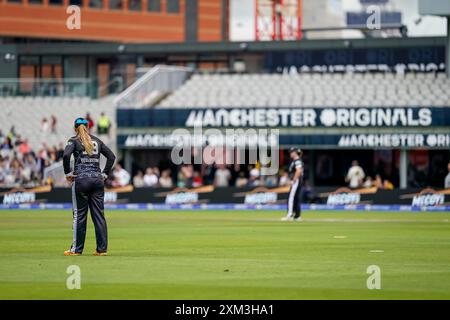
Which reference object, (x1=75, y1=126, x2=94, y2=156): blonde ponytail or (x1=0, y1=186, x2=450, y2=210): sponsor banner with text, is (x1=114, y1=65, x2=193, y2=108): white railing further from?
(x1=75, y1=126, x2=94, y2=156): blonde ponytail

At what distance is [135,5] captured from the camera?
85.7m

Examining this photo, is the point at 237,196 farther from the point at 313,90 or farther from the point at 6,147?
the point at 6,147

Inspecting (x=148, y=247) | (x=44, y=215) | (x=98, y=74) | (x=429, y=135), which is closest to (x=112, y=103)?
(x=98, y=74)

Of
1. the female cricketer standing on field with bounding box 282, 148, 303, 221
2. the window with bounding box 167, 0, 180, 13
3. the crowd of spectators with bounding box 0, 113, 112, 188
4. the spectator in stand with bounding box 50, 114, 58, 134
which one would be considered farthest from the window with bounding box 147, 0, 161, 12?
the female cricketer standing on field with bounding box 282, 148, 303, 221

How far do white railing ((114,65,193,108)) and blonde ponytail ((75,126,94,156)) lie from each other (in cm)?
3537

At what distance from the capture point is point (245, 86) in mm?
57594

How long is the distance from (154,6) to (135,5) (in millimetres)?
1902

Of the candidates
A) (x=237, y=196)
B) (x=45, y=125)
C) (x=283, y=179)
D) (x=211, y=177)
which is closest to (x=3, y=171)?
(x=45, y=125)

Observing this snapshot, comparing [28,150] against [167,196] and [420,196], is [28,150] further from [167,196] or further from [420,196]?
[420,196]

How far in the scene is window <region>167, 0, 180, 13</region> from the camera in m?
88.9

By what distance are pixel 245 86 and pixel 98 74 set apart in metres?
11.9

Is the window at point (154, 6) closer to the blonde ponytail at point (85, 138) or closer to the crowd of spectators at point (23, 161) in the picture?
the crowd of spectators at point (23, 161)

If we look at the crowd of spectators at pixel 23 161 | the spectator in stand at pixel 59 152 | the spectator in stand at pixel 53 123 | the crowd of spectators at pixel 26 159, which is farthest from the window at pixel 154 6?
the spectator in stand at pixel 59 152

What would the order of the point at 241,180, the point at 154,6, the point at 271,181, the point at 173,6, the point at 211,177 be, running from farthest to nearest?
the point at 173,6 < the point at 154,6 < the point at 211,177 < the point at 241,180 < the point at 271,181
